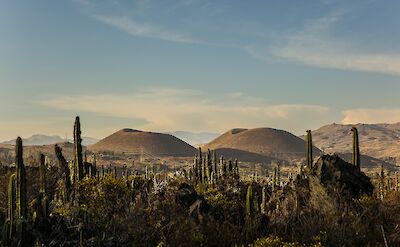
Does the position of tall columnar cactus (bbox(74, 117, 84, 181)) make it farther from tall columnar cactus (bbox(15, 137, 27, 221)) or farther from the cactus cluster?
tall columnar cactus (bbox(15, 137, 27, 221))

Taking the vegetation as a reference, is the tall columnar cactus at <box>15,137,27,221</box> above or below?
above

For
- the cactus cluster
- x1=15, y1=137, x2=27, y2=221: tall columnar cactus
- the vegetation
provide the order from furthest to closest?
x1=15, y1=137, x2=27, y2=221: tall columnar cactus, the vegetation, the cactus cluster

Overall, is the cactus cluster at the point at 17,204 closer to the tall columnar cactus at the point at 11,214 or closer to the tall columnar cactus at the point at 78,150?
the tall columnar cactus at the point at 11,214

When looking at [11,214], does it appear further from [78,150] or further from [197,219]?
[78,150]

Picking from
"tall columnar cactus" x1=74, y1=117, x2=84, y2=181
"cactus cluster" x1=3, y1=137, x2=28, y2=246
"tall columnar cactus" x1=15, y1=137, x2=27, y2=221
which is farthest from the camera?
"tall columnar cactus" x1=74, y1=117, x2=84, y2=181

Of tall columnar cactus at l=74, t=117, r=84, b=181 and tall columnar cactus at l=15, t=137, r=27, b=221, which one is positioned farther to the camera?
tall columnar cactus at l=74, t=117, r=84, b=181

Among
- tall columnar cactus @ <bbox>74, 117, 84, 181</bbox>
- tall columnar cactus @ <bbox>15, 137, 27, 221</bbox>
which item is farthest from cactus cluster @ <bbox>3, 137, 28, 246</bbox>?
tall columnar cactus @ <bbox>74, 117, 84, 181</bbox>

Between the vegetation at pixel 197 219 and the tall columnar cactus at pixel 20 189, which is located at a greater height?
the tall columnar cactus at pixel 20 189

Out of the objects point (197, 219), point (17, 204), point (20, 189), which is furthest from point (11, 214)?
point (197, 219)

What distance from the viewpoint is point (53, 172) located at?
112ft

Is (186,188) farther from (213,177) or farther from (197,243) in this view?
(213,177)

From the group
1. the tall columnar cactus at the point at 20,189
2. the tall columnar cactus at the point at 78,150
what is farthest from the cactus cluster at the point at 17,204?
the tall columnar cactus at the point at 78,150

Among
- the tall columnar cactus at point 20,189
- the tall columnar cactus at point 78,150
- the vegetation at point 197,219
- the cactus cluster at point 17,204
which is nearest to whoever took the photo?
the cactus cluster at point 17,204

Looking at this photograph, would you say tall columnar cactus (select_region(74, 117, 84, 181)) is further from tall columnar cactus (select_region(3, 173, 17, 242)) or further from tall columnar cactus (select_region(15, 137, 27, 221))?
tall columnar cactus (select_region(3, 173, 17, 242))
